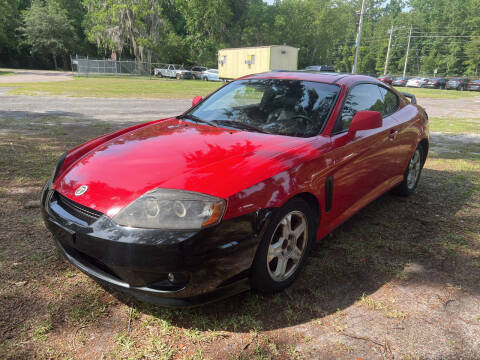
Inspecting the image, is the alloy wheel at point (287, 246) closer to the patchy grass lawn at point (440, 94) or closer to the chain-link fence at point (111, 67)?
the patchy grass lawn at point (440, 94)

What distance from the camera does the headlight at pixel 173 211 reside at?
2041mm

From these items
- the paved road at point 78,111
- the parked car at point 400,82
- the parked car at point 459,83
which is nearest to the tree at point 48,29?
the parked car at point 400,82

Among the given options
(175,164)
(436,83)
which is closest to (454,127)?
(175,164)

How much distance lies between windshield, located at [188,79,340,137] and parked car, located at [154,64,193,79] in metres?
38.3

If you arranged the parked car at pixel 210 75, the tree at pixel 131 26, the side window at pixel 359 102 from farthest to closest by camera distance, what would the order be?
1. the tree at pixel 131 26
2. the parked car at pixel 210 75
3. the side window at pixel 359 102

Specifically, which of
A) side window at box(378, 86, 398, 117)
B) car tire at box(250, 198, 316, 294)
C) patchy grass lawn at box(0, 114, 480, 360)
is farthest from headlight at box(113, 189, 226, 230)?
side window at box(378, 86, 398, 117)

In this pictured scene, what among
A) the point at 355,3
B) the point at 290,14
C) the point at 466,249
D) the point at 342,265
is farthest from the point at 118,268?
the point at 355,3

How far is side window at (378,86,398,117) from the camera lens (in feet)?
13.6

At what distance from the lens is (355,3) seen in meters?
91.8

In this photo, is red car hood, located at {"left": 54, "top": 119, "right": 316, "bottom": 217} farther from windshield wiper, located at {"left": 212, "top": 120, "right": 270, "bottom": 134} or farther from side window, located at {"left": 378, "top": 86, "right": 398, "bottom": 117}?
side window, located at {"left": 378, "top": 86, "right": 398, "bottom": 117}

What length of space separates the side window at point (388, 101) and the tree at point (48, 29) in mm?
58191

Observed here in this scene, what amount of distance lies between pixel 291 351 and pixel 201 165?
125cm

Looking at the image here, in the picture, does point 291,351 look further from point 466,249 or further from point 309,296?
point 466,249

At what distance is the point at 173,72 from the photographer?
4150 cm
